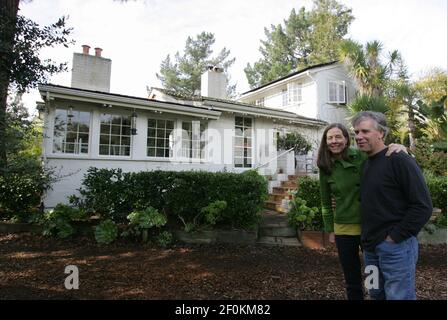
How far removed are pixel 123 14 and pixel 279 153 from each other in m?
7.95

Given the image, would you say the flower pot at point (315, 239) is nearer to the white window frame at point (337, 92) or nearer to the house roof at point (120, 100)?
the house roof at point (120, 100)

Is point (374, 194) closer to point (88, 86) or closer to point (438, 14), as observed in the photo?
point (438, 14)

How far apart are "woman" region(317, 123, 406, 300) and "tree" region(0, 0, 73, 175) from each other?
475 cm

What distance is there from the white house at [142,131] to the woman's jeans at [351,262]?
7573mm

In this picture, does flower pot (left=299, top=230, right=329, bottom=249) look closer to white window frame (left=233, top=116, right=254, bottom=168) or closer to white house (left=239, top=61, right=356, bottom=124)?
white window frame (left=233, top=116, right=254, bottom=168)

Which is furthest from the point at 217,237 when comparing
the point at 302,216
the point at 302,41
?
the point at 302,41

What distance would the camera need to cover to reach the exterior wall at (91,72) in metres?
11.0

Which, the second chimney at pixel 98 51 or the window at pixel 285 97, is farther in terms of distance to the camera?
the window at pixel 285 97

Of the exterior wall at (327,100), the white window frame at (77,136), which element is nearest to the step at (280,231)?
the white window frame at (77,136)

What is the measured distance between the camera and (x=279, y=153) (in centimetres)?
1239

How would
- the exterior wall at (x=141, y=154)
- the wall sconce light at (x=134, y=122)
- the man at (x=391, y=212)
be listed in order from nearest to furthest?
the man at (x=391, y=212) → the exterior wall at (x=141, y=154) → the wall sconce light at (x=134, y=122)

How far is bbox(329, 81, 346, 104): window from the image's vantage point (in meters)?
15.9

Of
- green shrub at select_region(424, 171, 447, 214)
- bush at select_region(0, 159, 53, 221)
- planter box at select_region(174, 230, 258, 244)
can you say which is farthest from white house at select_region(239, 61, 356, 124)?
bush at select_region(0, 159, 53, 221)

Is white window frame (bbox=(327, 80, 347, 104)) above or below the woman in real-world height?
above
